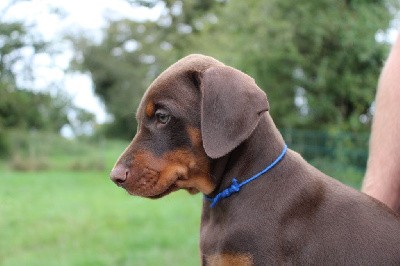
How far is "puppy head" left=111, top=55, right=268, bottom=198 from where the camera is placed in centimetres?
278

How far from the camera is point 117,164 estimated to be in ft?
9.50

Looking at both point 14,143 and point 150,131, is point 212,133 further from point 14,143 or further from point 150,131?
point 14,143

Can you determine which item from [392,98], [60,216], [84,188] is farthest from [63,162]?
[392,98]

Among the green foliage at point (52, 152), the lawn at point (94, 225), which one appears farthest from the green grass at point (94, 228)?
the green foliage at point (52, 152)

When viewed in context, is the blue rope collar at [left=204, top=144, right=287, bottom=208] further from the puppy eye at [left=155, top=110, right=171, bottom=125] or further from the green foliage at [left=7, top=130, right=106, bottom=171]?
the green foliage at [left=7, top=130, right=106, bottom=171]

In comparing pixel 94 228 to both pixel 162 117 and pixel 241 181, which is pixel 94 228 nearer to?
pixel 162 117

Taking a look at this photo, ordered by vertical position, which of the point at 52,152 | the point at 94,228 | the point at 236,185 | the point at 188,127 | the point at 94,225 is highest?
the point at 188,127

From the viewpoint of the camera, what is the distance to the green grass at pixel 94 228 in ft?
29.7

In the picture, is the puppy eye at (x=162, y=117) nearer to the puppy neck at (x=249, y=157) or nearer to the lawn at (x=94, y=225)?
the puppy neck at (x=249, y=157)

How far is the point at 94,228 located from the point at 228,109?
8.95m

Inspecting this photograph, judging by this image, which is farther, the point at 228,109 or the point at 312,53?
the point at 312,53

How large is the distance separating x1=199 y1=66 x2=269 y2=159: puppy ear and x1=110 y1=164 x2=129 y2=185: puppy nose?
351 millimetres

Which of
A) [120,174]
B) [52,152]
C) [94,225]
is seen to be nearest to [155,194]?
[120,174]

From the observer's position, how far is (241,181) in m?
2.84
